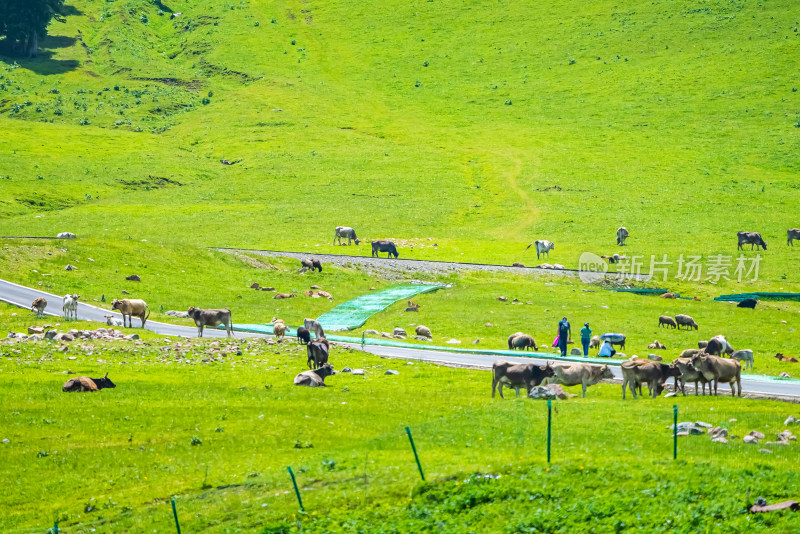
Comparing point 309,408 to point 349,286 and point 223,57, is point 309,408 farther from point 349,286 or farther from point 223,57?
point 223,57

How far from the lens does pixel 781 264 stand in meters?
72.2

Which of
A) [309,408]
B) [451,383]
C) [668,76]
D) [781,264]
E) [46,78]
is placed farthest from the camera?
[46,78]

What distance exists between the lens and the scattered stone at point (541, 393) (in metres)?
29.5

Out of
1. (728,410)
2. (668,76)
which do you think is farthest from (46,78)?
(728,410)

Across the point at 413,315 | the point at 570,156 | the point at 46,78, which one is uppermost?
the point at 46,78

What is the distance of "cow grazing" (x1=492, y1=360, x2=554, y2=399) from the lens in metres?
30.2

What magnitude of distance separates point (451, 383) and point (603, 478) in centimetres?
1545

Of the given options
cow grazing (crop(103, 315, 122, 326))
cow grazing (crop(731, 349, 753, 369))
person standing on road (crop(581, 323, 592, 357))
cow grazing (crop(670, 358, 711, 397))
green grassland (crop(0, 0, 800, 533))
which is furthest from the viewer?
cow grazing (crop(103, 315, 122, 326))

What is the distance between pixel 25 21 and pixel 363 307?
423 feet

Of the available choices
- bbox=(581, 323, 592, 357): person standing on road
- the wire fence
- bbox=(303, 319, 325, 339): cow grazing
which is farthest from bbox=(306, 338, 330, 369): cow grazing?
bbox=(581, 323, 592, 357): person standing on road

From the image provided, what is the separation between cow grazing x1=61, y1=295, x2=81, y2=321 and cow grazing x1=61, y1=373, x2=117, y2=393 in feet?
53.7

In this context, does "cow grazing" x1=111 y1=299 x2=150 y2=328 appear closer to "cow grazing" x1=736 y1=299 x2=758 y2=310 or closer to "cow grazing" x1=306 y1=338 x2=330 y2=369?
"cow grazing" x1=306 y1=338 x2=330 y2=369

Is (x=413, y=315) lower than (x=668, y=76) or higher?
lower

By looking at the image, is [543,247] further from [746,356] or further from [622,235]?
[746,356]
